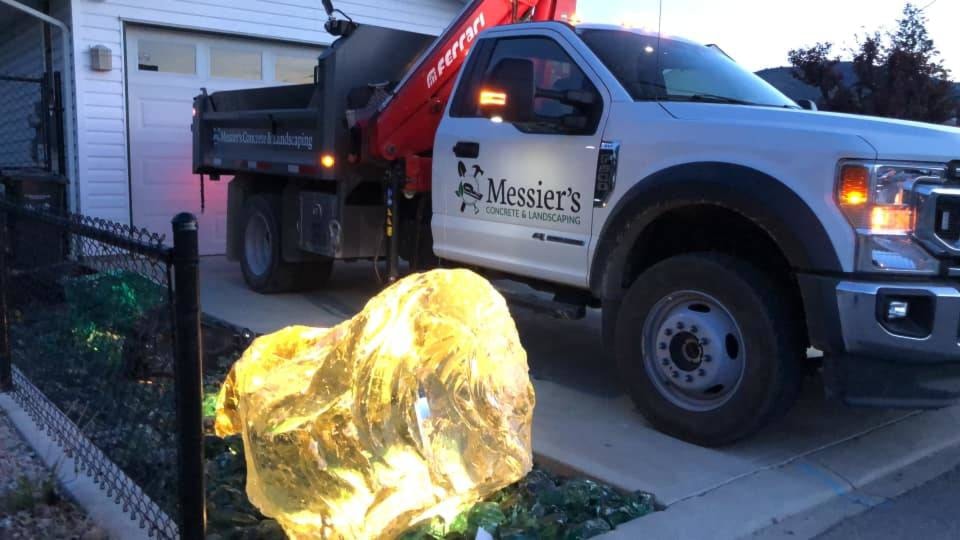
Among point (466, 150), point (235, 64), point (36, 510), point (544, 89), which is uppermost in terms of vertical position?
point (235, 64)

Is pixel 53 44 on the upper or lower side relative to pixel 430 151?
upper

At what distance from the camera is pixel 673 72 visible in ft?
17.8

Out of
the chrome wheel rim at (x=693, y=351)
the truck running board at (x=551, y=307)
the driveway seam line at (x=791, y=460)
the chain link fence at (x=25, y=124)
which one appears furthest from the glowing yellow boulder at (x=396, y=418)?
the chain link fence at (x=25, y=124)

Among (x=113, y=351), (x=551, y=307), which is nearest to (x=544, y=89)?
(x=551, y=307)

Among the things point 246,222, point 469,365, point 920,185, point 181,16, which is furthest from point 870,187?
point 181,16

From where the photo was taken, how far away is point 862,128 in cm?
395

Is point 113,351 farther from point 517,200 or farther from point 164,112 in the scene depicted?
point 164,112

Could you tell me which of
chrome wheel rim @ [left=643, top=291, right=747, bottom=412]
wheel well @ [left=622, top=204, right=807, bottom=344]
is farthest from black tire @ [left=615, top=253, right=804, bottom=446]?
wheel well @ [left=622, top=204, right=807, bottom=344]

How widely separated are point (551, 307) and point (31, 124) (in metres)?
8.87

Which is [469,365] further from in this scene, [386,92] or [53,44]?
[53,44]

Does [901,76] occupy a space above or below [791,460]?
above

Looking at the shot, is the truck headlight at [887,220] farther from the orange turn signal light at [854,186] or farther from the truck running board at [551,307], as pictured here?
the truck running board at [551,307]

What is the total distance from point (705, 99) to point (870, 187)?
1512 mm

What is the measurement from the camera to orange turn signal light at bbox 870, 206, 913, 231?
3805 millimetres
